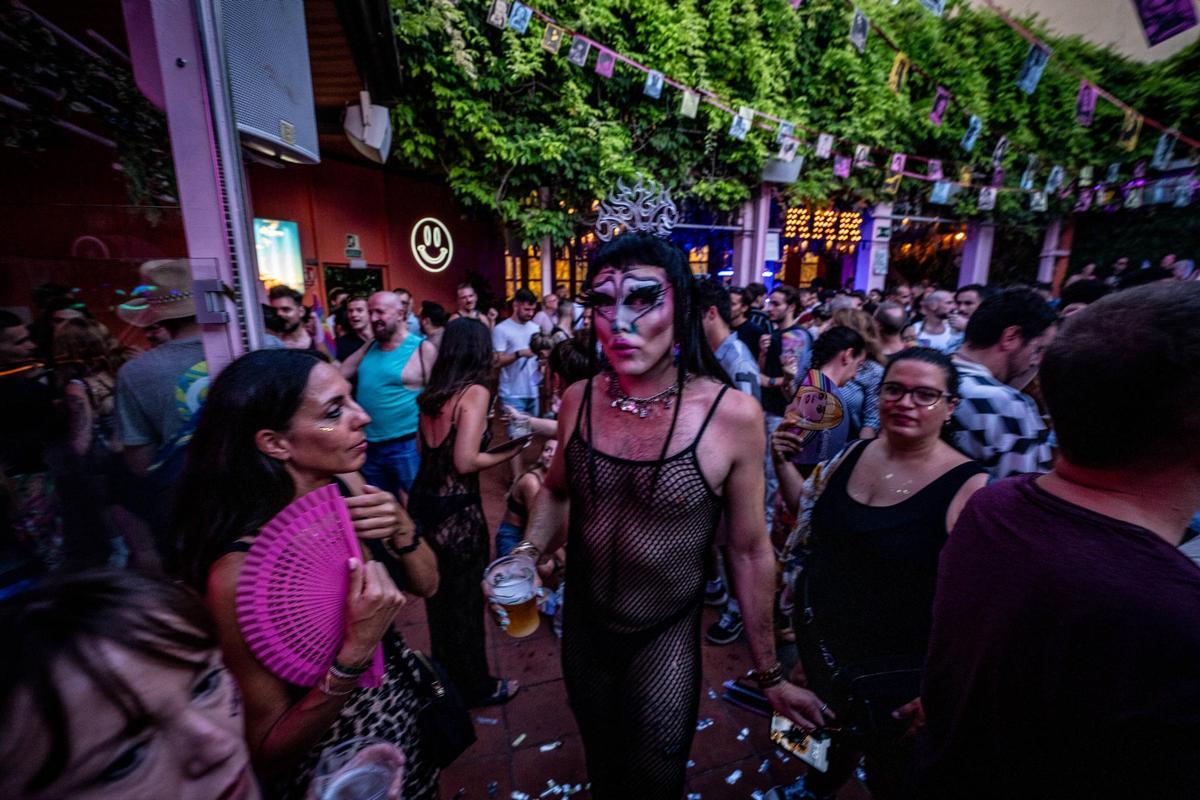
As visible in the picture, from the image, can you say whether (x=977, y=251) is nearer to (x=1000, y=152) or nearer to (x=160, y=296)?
(x=1000, y=152)

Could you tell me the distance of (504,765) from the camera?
8.45 ft

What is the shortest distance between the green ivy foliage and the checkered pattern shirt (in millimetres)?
9269

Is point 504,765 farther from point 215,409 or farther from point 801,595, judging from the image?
point 215,409

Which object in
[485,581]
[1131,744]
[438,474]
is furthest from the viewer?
[438,474]

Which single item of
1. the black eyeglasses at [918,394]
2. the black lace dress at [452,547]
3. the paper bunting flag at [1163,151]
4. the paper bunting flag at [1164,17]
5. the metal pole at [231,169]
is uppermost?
the paper bunting flag at [1163,151]

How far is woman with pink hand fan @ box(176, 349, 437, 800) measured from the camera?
3.88 ft

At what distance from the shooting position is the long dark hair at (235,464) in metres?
1.27

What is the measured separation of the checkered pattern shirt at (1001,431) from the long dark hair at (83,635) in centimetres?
302

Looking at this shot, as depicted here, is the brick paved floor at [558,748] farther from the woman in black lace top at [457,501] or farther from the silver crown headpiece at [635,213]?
the silver crown headpiece at [635,213]

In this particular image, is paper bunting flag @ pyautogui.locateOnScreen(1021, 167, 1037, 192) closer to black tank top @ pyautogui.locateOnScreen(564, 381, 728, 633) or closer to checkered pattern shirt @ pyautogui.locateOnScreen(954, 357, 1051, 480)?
checkered pattern shirt @ pyautogui.locateOnScreen(954, 357, 1051, 480)

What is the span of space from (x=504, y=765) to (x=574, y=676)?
114 cm

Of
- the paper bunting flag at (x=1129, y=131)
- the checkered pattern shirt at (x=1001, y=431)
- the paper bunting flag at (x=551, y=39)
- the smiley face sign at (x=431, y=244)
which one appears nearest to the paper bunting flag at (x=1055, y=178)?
the paper bunting flag at (x=1129, y=131)

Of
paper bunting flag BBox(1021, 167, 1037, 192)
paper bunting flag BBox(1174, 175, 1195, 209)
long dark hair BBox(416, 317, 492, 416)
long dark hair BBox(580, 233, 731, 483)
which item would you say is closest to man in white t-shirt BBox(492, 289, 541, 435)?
long dark hair BBox(416, 317, 492, 416)

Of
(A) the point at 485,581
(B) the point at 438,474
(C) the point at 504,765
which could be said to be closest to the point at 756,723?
(C) the point at 504,765
